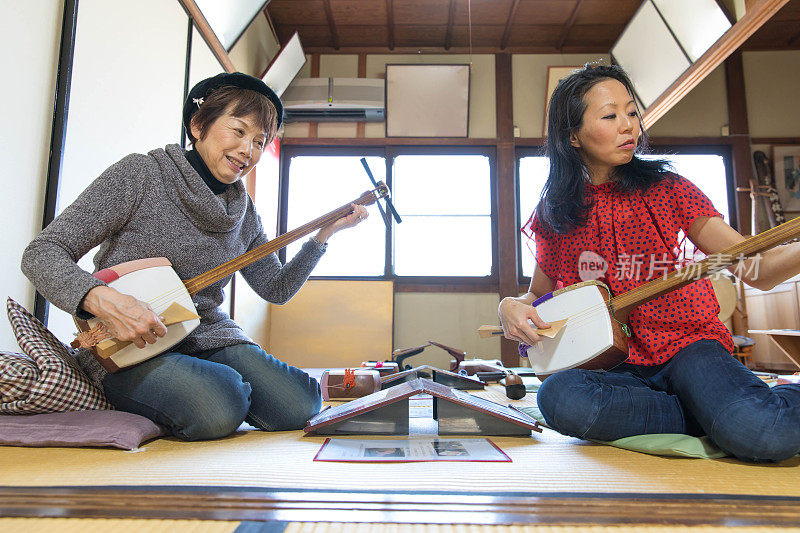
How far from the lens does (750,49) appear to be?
5.70 meters

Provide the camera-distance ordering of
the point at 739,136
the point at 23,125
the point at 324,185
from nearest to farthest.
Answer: the point at 23,125, the point at 739,136, the point at 324,185

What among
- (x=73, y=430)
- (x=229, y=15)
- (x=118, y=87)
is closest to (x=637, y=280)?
(x=73, y=430)

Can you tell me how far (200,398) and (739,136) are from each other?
6.10m

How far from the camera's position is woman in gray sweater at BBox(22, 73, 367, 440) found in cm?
129

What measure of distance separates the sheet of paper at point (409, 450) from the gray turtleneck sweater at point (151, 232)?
25.6 inches

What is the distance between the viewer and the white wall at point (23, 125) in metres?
1.84

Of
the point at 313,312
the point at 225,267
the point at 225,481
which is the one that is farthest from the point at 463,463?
the point at 313,312

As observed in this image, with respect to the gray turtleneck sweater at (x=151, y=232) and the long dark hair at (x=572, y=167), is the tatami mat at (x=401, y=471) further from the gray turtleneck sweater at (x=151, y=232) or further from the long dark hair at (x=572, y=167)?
the long dark hair at (x=572, y=167)

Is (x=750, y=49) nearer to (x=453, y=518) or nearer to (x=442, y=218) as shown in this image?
(x=442, y=218)

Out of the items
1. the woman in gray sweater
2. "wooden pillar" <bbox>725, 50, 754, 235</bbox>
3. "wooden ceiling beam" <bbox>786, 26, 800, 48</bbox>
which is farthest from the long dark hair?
"wooden ceiling beam" <bbox>786, 26, 800, 48</bbox>

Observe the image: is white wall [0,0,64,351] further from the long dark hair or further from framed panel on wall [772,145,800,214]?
framed panel on wall [772,145,800,214]

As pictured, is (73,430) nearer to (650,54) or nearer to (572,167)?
(572,167)

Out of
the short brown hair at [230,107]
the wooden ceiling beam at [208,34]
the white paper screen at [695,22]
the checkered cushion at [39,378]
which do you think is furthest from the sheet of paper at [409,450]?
the white paper screen at [695,22]

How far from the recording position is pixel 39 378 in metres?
1.31
